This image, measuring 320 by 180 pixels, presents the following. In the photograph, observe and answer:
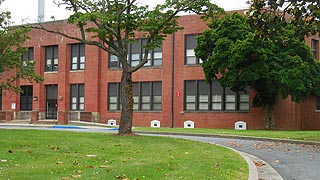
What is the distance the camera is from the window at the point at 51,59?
164ft

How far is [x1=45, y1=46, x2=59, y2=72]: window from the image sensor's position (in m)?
49.9

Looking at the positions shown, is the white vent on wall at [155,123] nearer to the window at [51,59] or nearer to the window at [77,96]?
the window at [77,96]

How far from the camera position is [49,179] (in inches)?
334

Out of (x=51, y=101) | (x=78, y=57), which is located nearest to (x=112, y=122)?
(x=78, y=57)

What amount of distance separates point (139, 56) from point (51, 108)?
12290mm

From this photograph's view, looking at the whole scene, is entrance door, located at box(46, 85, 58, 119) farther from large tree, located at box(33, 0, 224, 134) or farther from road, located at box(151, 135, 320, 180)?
road, located at box(151, 135, 320, 180)

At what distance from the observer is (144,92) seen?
4447 cm

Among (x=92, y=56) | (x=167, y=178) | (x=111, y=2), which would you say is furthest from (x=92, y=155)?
(x=92, y=56)

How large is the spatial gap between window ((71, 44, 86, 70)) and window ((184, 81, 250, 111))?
1183 cm

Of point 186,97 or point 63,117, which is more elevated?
point 186,97

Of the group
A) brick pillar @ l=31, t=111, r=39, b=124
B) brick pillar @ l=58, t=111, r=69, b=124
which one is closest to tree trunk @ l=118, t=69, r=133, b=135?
brick pillar @ l=58, t=111, r=69, b=124

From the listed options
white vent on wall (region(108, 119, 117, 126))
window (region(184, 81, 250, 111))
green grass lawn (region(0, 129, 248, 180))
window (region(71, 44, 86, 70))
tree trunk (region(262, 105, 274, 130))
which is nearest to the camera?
green grass lawn (region(0, 129, 248, 180))

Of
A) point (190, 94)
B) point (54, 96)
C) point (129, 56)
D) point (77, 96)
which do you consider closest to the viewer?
point (190, 94)

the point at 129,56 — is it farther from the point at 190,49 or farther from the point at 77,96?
the point at 77,96
